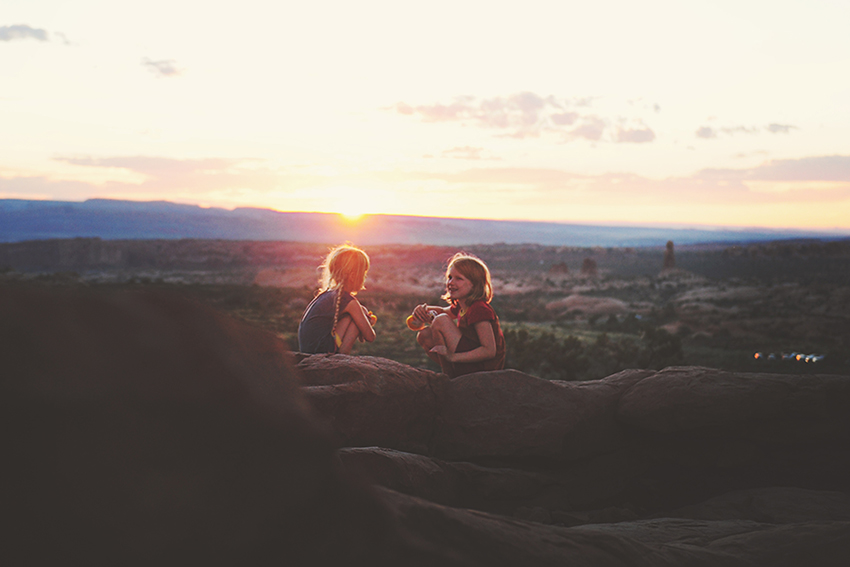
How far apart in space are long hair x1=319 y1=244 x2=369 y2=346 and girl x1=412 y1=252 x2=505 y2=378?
666mm

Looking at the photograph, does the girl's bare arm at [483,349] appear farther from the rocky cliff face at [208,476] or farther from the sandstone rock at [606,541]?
the sandstone rock at [606,541]

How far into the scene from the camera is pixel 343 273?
18.6 feet

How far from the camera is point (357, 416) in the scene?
15.1 ft

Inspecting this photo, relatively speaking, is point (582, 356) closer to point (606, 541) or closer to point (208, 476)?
point (606, 541)

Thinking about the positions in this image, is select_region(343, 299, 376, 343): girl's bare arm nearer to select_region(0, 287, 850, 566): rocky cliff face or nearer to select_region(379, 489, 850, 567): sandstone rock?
select_region(0, 287, 850, 566): rocky cliff face

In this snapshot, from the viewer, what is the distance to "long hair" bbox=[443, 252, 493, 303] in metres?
→ 5.65

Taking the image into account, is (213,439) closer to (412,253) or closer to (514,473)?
(514,473)

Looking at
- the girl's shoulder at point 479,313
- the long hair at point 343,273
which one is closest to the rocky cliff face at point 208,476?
the girl's shoulder at point 479,313

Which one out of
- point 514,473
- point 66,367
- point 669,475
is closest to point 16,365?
point 66,367

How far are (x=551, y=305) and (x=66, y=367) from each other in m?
34.6

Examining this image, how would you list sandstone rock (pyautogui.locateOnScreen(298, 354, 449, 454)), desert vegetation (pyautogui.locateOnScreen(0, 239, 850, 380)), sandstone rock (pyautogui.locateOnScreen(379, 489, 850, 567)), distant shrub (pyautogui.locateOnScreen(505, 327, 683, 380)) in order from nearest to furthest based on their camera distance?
1. sandstone rock (pyautogui.locateOnScreen(379, 489, 850, 567))
2. sandstone rock (pyautogui.locateOnScreen(298, 354, 449, 454))
3. distant shrub (pyautogui.locateOnScreen(505, 327, 683, 380))
4. desert vegetation (pyautogui.locateOnScreen(0, 239, 850, 380))

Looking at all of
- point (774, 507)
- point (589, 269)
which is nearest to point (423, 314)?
point (774, 507)

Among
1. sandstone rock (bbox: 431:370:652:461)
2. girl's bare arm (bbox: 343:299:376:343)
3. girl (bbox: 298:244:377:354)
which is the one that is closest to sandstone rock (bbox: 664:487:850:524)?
sandstone rock (bbox: 431:370:652:461)

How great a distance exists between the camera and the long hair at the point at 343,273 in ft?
18.6
